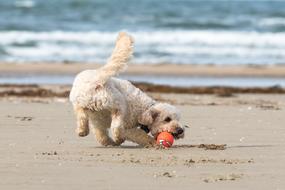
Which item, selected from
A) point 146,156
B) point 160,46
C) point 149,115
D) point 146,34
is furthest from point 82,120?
point 146,34

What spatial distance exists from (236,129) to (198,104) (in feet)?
10.6

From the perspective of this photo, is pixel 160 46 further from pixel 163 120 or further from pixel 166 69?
pixel 163 120

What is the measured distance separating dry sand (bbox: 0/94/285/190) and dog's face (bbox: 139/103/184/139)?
0.72 feet

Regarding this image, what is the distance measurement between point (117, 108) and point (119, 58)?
527 millimetres

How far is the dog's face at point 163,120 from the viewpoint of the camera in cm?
888

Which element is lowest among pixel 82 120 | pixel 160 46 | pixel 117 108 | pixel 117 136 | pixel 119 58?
pixel 160 46

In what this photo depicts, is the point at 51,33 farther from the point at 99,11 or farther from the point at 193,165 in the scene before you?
the point at 193,165

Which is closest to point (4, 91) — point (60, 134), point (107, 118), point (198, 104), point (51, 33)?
point (198, 104)

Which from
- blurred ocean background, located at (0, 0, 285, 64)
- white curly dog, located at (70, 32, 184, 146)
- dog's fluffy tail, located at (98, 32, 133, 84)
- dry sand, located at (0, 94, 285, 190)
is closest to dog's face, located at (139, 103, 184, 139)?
white curly dog, located at (70, 32, 184, 146)

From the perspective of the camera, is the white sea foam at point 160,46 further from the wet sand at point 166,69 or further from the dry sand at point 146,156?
the dry sand at point 146,156

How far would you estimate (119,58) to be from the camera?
8.94m

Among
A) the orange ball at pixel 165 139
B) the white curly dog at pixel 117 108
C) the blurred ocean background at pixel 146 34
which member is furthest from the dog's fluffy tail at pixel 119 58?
the blurred ocean background at pixel 146 34

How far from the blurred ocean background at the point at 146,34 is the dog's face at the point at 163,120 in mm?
15640

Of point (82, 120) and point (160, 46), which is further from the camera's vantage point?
point (160, 46)
